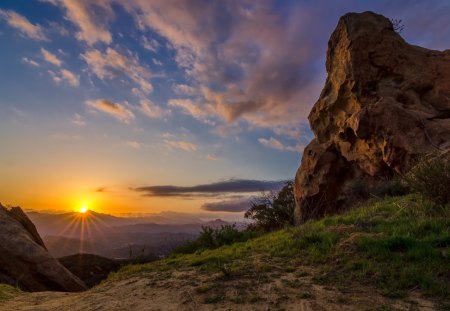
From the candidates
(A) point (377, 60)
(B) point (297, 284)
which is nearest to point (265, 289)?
(B) point (297, 284)

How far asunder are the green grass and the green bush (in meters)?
4.48

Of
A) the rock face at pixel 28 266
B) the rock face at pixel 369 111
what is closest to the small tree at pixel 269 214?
the rock face at pixel 369 111

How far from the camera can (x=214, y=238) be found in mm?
15461

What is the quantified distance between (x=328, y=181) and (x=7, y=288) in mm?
17851

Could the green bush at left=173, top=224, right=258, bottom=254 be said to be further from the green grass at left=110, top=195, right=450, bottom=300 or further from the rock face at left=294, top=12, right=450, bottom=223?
the rock face at left=294, top=12, right=450, bottom=223

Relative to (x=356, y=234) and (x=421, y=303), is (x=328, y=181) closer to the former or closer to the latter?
(x=356, y=234)

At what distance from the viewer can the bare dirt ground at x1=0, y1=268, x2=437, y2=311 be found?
18.0ft

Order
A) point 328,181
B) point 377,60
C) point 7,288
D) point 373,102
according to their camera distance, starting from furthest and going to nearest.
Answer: point 328,181 < point 377,60 < point 373,102 < point 7,288

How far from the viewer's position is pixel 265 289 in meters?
6.39

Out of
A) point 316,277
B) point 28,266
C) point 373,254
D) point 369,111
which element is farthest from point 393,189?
point 28,266

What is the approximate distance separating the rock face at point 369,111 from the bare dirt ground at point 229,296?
12295 millimetres

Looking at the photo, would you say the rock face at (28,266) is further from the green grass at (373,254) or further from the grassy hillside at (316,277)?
the green grass at (373,254)

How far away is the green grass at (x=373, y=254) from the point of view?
20.5ft

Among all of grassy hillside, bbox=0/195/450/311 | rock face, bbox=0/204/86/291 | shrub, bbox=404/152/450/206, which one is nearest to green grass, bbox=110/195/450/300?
grassy hillside, bbox=0/195/450/311
